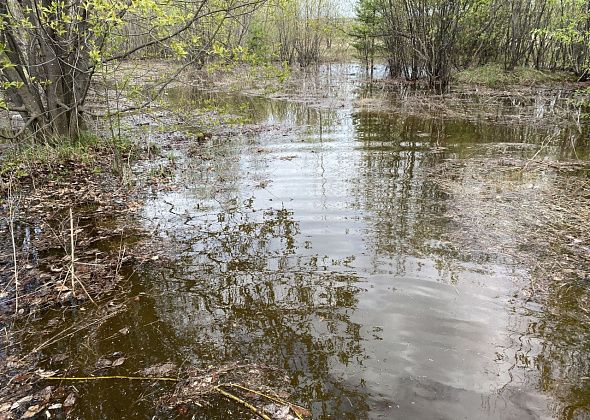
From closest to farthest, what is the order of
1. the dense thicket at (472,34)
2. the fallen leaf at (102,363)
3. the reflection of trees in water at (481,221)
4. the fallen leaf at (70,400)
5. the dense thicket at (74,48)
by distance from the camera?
the fallen leaf at (70,400) → the reflection of trees in water at (481,221) → the fallen leaf at (102,363) → the dense thicket at (74,48) → the dense thicket at (472,34)

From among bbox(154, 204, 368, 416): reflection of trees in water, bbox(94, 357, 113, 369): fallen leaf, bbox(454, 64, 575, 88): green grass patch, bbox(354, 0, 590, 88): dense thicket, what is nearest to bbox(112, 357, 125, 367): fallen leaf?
bbox(94, 357, 113, 369): fallen leaf

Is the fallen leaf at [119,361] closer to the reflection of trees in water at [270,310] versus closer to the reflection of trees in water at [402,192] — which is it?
the reflection of trees in water at [270,310]

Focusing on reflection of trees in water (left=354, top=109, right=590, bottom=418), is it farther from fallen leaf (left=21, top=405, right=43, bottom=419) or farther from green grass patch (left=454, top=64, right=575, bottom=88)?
green grass patch (left=454, top=64, right=575, bottom=88)

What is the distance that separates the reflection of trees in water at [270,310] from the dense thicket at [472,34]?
48.8 ft

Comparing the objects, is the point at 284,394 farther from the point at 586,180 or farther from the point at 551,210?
the point at 586,180

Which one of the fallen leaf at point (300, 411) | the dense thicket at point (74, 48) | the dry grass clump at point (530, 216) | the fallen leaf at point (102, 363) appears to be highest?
the dense thicket at point (74, 48)

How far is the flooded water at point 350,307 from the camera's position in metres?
Result: 3.07

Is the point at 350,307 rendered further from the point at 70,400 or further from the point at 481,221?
the point at 481,221

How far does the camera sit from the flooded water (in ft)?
10.1

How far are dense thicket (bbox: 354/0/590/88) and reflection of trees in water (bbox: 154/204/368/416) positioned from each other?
1488 centimetres

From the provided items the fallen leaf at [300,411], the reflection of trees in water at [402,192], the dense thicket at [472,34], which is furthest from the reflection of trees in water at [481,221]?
the dense thicket at [472,34]

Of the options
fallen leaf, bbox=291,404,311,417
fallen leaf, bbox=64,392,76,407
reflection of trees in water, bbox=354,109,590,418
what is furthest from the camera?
reflection of trees in water, bbox=354,109,590,418

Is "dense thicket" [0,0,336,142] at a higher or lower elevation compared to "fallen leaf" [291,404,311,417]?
higher

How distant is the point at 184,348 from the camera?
358cm
